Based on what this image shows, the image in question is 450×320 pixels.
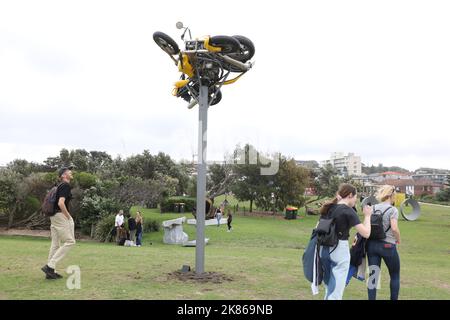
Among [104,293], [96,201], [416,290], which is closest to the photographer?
[104,293]

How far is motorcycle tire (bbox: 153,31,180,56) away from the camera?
24.9 feet

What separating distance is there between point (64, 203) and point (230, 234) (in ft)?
66.1

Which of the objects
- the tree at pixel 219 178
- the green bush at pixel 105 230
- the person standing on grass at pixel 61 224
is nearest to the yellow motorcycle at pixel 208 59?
the person standing on grass at pixel 61 224

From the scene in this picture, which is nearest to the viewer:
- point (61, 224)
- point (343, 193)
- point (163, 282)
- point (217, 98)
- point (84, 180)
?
point (343, 193)

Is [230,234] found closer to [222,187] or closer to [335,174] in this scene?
[222,187]

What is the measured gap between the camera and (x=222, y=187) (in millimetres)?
47156

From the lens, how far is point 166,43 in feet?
25.5

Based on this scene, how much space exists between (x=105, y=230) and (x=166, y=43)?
57.6 ft

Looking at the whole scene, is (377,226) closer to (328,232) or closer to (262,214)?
(328,232)

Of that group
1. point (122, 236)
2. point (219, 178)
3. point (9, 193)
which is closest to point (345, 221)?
point (122, 236)

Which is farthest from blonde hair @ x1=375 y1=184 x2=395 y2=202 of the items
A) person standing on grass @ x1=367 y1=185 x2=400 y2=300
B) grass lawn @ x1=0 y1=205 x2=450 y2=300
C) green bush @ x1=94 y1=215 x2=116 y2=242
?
green bush @ x1=94 y1=215 x2=116 y2=242
